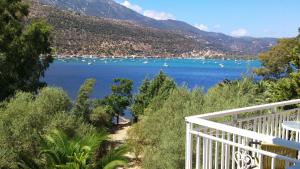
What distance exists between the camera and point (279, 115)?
19.9 ft

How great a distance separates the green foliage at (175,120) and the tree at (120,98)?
14.9 meters

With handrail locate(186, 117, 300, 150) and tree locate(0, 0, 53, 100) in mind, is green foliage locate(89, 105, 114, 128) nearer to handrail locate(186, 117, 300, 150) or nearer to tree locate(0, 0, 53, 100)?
tree locate(0, 0, 53, 100)

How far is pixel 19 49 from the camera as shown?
22.8 m

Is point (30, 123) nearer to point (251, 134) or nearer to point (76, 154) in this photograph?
point (76, 154)

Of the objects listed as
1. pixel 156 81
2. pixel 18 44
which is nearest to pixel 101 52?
pixel 156 81

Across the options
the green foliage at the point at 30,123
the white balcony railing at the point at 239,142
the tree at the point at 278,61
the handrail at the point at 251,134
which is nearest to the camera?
the handrail at the point at 251,134

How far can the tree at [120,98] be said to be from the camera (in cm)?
3606

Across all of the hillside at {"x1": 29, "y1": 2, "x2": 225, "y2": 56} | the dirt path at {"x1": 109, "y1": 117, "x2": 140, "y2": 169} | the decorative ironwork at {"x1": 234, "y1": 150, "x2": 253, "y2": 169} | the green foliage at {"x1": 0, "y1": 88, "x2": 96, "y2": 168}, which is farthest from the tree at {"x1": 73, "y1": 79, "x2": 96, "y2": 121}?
the hillside at {"x1": 29, "y1": 2, "x2": 225, "y2": 56}

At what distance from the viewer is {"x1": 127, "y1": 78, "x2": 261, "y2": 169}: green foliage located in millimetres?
13100

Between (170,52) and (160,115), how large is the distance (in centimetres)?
16303

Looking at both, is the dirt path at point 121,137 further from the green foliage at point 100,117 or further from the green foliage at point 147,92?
the green foliage at point 147,92

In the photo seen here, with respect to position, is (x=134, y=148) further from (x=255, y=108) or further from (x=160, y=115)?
(x=255, y=108)

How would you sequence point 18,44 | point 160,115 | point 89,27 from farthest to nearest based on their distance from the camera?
point 89,27 → point 18,44 → point 160,115

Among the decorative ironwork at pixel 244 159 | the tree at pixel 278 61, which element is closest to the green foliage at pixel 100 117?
the tree at pixel 278 61
